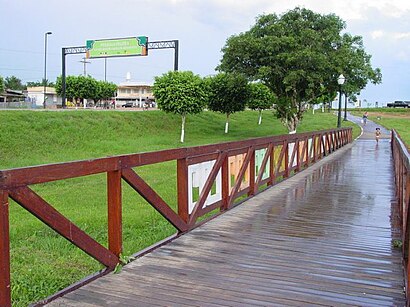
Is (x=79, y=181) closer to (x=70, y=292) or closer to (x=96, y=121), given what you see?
(x=70, y=292)

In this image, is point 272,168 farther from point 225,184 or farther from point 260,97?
point 260,97

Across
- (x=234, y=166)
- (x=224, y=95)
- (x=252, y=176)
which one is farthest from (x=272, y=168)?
(x=224, y=95)

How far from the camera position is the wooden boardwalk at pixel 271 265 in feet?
12.0

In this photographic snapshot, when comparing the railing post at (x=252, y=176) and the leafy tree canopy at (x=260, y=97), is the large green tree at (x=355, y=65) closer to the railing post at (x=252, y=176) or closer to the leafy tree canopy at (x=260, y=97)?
the leafy tree canopy at (x=260, y=97)

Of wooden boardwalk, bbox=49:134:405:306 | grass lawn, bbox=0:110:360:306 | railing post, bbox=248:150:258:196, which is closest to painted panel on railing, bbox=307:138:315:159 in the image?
grass lawn, bbox=0:110:360:306

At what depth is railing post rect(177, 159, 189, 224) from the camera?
17.8 ft

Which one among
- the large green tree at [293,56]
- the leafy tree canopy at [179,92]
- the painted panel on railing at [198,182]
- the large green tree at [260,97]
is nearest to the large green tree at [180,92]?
the leafy tree canopy at [179,92]

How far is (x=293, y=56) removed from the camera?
23656 millimetres

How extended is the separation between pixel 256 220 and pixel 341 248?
1.50m

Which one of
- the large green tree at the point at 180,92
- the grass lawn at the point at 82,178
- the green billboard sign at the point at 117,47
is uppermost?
the green billboard sign at the point at 117,47

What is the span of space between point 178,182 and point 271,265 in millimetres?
1527

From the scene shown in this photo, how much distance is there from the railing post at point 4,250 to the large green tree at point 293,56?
71.3 ft

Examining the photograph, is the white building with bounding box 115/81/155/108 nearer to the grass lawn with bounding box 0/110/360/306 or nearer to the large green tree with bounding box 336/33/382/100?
the grass lawn with bounding box 0/110/360/306

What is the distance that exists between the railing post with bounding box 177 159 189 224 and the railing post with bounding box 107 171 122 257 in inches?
49.7
